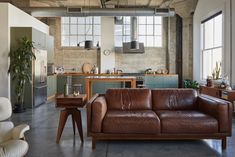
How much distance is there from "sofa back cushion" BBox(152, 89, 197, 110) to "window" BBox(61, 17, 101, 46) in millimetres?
7343

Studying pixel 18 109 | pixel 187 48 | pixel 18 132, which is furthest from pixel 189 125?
pixel 187 48

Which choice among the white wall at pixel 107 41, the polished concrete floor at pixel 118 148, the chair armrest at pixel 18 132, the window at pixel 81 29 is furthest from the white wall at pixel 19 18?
the chair armrest at pixel 18 132

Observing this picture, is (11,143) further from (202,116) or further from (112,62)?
(112,62)

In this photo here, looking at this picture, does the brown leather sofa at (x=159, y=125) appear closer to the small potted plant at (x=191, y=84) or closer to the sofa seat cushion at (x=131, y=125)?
the sofa seat cushion at (x=131, y=125)

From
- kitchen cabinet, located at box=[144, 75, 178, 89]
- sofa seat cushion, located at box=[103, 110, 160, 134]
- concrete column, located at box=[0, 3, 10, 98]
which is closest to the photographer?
sofa seat cushion, located at box=[103, 110, 160, 134]

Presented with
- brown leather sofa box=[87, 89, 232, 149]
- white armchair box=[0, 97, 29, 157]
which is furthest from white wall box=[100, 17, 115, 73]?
white armchair box=[0, 97, 29, 157]

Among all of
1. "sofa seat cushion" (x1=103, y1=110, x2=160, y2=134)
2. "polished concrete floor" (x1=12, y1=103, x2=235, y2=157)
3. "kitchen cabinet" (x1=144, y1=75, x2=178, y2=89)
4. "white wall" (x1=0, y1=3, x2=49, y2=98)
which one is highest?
"white wall" (x1=0, y1=3, x2=49, y2=98)

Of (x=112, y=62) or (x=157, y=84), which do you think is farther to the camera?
(x=112, y=62)

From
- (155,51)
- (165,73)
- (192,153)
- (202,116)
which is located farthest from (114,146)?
(155,51)

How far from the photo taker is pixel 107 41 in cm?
1118

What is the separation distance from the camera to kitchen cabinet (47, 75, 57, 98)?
9.17 metres

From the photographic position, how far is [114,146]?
13.2ft

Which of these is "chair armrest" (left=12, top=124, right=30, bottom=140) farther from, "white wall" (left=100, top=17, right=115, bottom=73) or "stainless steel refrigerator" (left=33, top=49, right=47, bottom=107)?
"white wall" (left=100, top=17, right=115, bottom=73)

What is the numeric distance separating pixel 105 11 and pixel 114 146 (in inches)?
231
